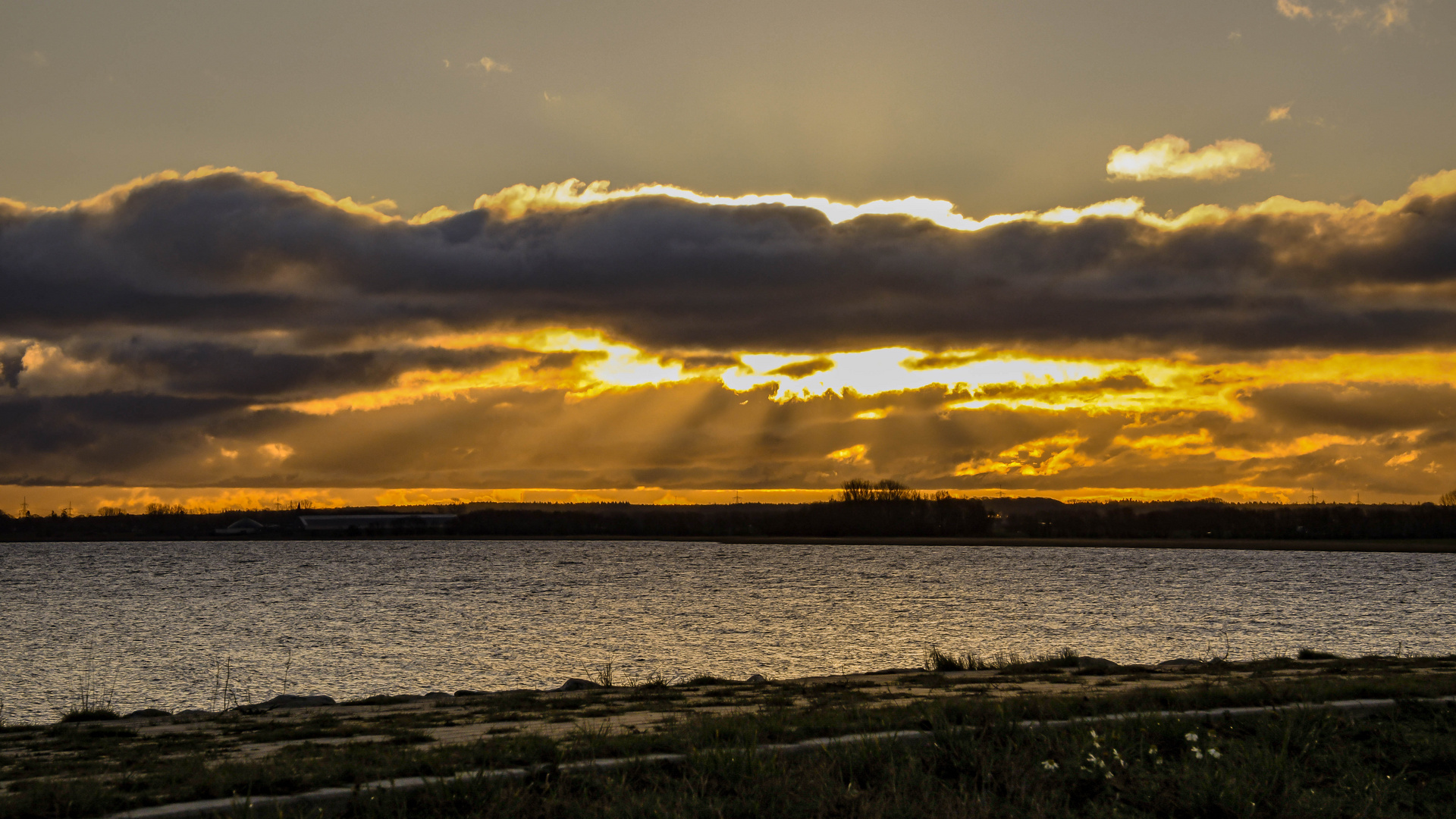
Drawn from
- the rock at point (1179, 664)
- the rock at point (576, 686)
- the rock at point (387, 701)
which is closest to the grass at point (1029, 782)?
the rock at point (387, 701)

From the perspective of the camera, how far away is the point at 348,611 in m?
71.6

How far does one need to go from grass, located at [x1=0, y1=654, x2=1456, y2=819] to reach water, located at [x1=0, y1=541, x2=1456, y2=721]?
70.9 feet

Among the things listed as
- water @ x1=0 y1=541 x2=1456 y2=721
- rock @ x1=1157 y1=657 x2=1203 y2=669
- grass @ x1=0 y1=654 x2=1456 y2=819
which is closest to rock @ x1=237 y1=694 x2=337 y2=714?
grass @ x1=0 y1=654 x2=1456 y2=819

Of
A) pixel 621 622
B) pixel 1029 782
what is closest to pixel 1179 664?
pixel 1029 782

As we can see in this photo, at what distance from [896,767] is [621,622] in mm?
49365

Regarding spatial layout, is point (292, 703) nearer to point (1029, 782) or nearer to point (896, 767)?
point (896, 767)

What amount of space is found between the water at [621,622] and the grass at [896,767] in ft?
70.9

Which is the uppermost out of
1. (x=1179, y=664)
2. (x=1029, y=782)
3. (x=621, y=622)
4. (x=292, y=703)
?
(x=1029, y=782)

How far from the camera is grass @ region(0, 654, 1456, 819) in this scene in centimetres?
1003

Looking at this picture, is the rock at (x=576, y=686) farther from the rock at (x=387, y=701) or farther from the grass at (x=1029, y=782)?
the grass at (x=1029, y=782)

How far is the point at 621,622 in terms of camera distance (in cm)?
5916

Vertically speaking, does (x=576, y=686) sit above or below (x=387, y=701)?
below

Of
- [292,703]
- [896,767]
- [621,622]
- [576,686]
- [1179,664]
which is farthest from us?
[621,622]

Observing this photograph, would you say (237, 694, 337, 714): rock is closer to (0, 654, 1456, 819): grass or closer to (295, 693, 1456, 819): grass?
(0, 654, 1456, 819): grass
